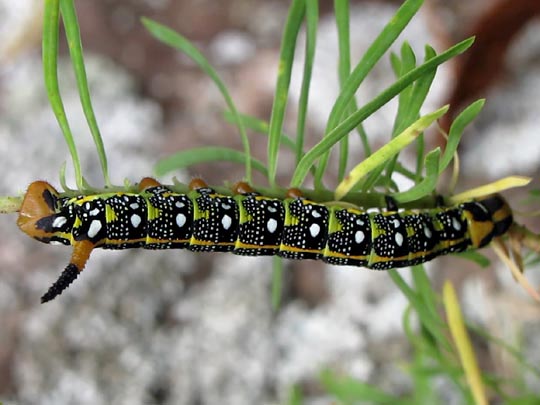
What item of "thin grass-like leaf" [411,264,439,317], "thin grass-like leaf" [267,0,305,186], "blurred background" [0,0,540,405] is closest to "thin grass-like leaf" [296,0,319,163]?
"thin grass-like leaf" [267,0,305,186]

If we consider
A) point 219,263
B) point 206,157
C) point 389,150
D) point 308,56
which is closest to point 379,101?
point 389,150

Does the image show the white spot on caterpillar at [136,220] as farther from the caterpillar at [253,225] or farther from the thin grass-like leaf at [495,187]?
the thin grass-like leaf at [495,187]

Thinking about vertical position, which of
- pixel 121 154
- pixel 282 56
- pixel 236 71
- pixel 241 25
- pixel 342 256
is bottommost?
pixel 342 256

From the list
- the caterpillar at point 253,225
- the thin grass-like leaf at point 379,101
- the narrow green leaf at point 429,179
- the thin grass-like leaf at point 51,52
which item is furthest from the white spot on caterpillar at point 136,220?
the narrow green leaf at point 429,179

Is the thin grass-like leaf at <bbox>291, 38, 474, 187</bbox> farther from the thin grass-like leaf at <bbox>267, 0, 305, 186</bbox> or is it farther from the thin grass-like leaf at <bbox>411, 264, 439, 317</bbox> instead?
the thin grass-like leaf at <bbox>411, 264, 439, 317</bbox>

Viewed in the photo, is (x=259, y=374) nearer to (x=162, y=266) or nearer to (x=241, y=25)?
(x=162, y=266)

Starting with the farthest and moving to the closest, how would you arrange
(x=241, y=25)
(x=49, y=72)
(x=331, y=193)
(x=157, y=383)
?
1. (x=241, y=25)
2. (x=157, y=383)
3. (x=331, y=193)
4. (x=49, y=72)

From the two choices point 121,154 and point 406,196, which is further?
point 121,154

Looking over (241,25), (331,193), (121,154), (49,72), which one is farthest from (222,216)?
(241,25)
